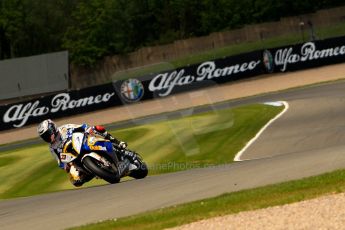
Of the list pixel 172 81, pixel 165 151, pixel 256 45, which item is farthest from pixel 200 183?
pixel 256 45

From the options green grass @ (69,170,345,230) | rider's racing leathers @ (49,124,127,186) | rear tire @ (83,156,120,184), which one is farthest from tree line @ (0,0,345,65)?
green grass @ (69,170,345,230)

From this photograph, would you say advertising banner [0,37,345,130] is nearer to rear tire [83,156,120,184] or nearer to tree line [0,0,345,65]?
rear tire [83,156,120,184]

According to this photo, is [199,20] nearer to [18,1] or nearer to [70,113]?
[18,1]

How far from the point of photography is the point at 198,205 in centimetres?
1125

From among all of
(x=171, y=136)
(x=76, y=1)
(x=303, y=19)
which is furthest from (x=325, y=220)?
(x=76, y=1)

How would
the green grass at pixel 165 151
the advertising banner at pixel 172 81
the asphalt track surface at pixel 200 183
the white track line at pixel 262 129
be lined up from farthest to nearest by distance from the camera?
the advertising banner at pixel 172 81
the green grass at pixel 165 151
the white track line at pixel 262 129
the asphalt track surface at pixel 200 183

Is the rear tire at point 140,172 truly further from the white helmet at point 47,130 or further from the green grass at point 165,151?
the white helmet at point 47,130

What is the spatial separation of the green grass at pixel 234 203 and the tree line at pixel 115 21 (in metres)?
64.5

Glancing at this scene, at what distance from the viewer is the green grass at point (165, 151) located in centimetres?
1977

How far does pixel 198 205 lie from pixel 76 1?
A: 91.7 meters

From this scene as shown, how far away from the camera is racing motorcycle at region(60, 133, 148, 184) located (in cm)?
1466

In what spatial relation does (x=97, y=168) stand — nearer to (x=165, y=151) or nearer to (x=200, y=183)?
(x=200, y=183)

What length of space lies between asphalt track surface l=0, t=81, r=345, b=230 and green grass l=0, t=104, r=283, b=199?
3.77 feet

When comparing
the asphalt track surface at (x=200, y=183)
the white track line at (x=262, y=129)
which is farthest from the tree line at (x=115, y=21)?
the asphalt track surface at (x=200, y=183)
